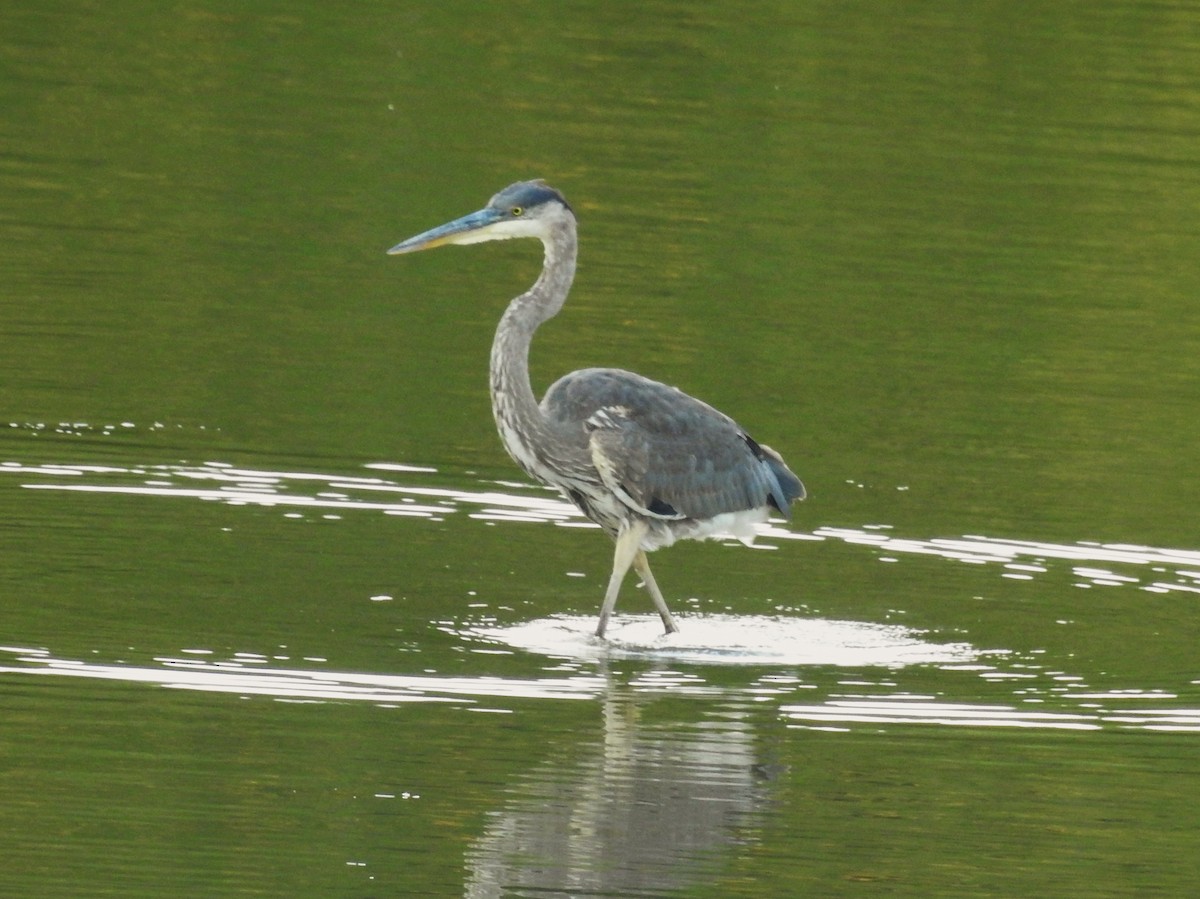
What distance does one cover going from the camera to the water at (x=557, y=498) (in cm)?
930

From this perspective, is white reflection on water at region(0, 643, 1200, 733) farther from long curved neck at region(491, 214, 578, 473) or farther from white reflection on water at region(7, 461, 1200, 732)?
long curved neck at region(491, 214, 578, 473)

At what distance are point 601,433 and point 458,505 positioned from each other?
2.24 m

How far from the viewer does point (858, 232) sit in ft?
71.9

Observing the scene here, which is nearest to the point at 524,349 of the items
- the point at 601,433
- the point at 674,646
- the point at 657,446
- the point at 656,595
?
the point at 601,433

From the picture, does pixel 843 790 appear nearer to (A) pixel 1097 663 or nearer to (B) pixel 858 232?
(A) pixel 1097 663

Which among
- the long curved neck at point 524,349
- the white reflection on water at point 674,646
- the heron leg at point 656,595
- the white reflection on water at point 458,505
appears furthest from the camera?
the white reflection on water at point 458,505

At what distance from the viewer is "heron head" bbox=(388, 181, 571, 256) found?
1177cm

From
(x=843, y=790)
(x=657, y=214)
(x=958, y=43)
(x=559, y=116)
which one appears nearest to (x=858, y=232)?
(x=657, y=214)

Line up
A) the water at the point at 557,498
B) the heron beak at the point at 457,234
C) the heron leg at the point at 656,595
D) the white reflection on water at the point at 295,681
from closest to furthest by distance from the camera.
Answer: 1. the water at the point at 557,498
2. the white reflection on water at the point at 295,681
3. the heron beak at the point at 457,234
4. the heron leg at the point at 656,595

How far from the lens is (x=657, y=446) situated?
1202 centimetres

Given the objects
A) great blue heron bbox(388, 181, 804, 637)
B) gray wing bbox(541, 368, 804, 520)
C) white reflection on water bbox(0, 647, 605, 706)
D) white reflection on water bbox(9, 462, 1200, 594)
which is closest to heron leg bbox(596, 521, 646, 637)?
great blue heron bbox(388, 181, 804, 637)

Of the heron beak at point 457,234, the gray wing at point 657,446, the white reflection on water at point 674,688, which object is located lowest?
the white reflection on water at point 674,688

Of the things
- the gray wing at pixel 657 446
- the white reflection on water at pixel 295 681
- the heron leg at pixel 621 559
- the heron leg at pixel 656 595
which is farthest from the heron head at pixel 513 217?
the white reflection on water at pixel 295 681

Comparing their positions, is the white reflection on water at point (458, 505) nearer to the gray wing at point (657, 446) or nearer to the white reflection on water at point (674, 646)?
the white reflection on water at point (674, 646)
